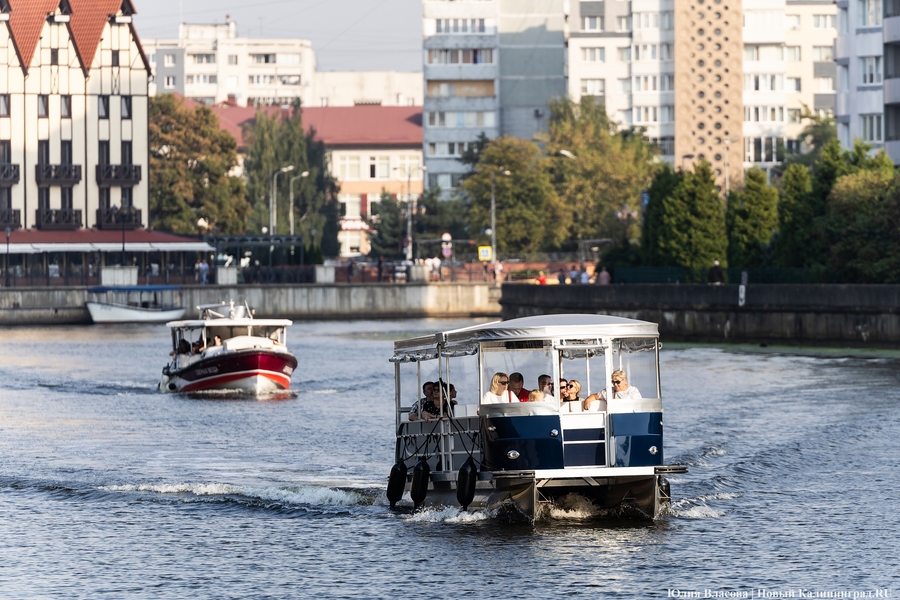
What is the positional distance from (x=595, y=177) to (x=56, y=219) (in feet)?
121

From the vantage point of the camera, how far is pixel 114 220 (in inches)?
3964

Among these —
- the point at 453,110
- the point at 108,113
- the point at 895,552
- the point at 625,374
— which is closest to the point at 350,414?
the point at 625,374

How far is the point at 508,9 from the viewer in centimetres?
14350

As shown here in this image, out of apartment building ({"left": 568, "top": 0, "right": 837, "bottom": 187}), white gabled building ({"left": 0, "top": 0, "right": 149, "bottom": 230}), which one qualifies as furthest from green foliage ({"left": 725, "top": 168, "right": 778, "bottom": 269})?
apartment building ({"left": 568, "top": 0, "right": 837, "bottom": 187})

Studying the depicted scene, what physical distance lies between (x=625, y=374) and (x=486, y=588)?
447 cm

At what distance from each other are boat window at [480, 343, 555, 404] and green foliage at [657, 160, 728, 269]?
142 feet

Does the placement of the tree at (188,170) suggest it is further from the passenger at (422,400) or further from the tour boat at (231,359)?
the passenger at (422,400)

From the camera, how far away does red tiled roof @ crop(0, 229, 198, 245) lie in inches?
3792

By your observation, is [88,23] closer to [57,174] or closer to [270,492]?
[57,174]

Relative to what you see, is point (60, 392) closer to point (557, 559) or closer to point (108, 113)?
point (557, 559)

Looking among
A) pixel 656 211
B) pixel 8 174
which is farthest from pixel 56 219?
pixel 656 211

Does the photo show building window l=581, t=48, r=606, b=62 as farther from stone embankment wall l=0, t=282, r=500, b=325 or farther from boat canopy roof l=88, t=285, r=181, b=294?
boat canopy roof l=88, t=285, r=181, b=294

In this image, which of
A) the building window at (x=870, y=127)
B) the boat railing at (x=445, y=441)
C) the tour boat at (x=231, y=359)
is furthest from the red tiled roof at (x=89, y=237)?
the boat railing at (x=445, y=441)

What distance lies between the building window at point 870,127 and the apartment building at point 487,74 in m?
60.9
